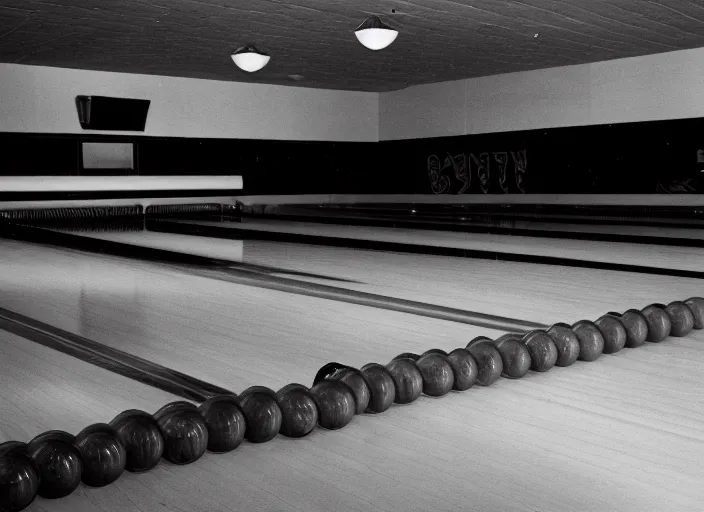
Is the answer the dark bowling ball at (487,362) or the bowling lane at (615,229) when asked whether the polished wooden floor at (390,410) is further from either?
the bowling lane at (615,229)

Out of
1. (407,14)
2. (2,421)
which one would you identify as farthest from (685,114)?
(2,421)

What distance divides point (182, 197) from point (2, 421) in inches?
Answer: 448

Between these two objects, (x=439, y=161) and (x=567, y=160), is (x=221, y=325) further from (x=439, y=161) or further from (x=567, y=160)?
(x=439, y=161)

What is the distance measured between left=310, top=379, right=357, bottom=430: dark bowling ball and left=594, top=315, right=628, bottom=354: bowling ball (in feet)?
4.17

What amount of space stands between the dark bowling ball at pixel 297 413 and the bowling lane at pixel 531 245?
4291 mm

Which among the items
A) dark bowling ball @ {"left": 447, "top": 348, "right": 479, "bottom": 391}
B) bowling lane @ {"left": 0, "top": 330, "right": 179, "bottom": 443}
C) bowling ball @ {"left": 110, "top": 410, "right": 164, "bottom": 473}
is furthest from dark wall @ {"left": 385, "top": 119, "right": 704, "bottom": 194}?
bowling ball @ {"left": 110, "top": 410, "right": 164, "bottom": 473}

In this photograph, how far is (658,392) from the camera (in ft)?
8.30

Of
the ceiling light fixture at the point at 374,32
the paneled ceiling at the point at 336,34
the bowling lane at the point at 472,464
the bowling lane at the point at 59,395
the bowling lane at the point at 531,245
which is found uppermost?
the paneled ceiling at the point at 336,34

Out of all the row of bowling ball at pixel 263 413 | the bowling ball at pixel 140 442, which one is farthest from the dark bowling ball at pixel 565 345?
the bowling ball at pixel 140 442

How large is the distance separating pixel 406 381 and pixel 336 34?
721 centimetres

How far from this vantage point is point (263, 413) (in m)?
2.07

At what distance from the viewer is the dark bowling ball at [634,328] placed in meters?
3.16

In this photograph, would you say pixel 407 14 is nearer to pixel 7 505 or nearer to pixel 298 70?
pixel 298 70

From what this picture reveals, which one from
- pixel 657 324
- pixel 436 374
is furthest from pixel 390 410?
pixel 657 324
